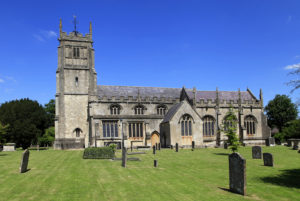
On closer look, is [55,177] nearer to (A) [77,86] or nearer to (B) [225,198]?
(B) [225,198]

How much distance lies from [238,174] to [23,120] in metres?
42.9

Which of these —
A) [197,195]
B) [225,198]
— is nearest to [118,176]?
[197,195]

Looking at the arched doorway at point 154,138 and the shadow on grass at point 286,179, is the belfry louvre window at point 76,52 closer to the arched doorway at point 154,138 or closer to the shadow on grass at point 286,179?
the arched doorway at point 154,138

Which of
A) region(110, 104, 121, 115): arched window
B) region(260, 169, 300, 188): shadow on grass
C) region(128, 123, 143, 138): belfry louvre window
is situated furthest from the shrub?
region(110, 104, 121, 115): arched window

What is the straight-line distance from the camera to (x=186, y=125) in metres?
37.9

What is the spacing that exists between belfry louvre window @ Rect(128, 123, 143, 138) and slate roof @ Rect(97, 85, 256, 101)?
5.50 metres

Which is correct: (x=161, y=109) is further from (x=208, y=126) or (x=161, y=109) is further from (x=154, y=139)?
(x=208, y=126)

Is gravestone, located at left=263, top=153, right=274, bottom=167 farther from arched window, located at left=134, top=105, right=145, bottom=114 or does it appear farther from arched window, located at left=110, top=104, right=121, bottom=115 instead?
arched window, located at left=110, top=104, right=121, bottom=115

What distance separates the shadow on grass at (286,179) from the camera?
12.6 metres

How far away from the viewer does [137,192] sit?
1121 centimetres

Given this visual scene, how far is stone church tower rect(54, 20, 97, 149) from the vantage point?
40.1m

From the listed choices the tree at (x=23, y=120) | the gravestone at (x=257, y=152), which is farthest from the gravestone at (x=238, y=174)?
the tree at (x=23, y=120)

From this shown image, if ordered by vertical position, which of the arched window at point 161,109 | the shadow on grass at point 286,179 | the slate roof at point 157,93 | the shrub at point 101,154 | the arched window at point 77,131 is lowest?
the shadow on grass at point 286,179

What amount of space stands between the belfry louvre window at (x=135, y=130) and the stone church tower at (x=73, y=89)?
667cm
